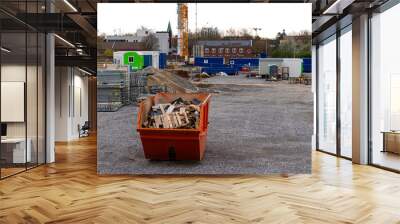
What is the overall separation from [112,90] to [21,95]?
1696 mm

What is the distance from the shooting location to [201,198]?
5750mm

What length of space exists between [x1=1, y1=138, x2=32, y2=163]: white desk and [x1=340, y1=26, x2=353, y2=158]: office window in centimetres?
677

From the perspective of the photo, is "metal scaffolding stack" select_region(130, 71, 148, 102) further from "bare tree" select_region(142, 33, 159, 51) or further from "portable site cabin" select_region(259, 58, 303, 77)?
"portable site cabin" select_region(259, 58, 303, 77)

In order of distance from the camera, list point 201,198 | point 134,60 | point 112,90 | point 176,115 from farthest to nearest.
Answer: point 134,60 < point 112,90 < point 176,115 < point 201,198

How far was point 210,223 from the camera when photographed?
445 cm

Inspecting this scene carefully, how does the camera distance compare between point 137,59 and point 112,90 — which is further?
point 137,59

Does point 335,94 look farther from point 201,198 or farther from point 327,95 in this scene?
point 201,198

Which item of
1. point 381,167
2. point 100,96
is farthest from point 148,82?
point 381,167

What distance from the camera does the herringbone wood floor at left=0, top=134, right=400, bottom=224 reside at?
4684 mm

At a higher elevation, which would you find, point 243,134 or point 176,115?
point 176,115

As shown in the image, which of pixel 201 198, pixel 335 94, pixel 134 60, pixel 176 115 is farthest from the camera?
pixel 335 94

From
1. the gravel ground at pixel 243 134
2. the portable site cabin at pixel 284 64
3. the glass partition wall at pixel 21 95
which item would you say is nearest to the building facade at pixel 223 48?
the portable site cabin at pixel 284 64

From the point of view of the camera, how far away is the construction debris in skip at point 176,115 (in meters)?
7.34

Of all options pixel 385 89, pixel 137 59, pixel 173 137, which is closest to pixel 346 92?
pixel 385 89
